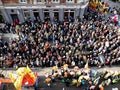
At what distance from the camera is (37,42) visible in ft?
125

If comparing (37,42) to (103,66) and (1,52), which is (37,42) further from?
(103,66)

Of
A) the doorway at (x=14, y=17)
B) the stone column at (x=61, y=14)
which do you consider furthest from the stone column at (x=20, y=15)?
the stone column at (x=61, y=14)

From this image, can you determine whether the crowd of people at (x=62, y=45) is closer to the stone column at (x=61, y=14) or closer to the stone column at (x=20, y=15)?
the stone column at (x=61, y=14)

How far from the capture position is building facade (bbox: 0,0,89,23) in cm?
4050

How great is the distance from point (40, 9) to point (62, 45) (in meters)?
7.41

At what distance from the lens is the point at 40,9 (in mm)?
41406

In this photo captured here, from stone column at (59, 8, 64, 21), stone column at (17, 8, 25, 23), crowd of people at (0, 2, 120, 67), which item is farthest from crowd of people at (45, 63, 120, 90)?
stone column at (17, 8, 25, 23)

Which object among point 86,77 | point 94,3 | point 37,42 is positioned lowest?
point 86,77

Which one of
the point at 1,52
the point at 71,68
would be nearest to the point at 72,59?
the point at 71,68

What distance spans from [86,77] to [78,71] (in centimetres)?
141

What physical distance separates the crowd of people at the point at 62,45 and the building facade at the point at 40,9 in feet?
5.80

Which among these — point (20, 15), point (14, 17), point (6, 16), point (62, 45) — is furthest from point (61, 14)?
point (6, 16)

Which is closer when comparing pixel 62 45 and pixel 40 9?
pixel 62 45

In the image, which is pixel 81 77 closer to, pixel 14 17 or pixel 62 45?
pixel 62 45
